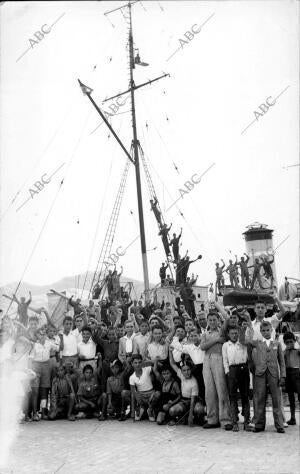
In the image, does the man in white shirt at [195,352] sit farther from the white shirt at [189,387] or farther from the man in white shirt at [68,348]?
the man in white shirt at [68,348]

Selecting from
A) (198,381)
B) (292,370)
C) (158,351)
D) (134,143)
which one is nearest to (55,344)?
(158,351)

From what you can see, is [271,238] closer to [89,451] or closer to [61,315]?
[61,315]

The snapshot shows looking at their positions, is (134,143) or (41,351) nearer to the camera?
(41,351)

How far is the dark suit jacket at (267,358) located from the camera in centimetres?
702

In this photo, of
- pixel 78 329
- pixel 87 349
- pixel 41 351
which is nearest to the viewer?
pixel 41 351

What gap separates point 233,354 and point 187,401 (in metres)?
1.09

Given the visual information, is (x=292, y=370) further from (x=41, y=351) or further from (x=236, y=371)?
(x=41, y=351)

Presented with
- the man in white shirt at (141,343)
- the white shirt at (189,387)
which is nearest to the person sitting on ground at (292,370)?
the white shirt at (189,387)

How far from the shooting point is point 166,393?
771 centimetres

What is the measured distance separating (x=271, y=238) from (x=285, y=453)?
32.3 m

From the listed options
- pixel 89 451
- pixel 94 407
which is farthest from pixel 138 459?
pixel 94 407

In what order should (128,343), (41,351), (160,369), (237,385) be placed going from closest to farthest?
(237,385), (160,369), (41,351), (128,343)

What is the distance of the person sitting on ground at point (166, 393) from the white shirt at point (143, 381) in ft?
0.59

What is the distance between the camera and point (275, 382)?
699 cm
